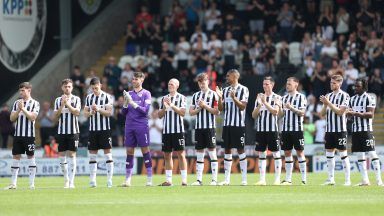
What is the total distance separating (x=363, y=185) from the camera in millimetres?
23672

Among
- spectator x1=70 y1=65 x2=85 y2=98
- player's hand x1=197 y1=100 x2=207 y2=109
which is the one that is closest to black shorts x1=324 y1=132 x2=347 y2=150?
player's hand x1=197 y1=100 x2=207 y2=109

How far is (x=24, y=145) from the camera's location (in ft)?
79.2


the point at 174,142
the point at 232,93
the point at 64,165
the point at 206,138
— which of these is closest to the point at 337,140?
the point at 232,93

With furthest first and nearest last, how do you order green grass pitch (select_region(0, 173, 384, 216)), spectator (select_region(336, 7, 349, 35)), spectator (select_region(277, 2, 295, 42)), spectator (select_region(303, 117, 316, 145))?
spectator (select_region(277, 2, 295, 42)) < spectator (select_region(336, 7, 349, 35)) < spectator (select_region(303, 117, 316, 145)) < green grass pitch (select_region(0, 173, 384, 216))

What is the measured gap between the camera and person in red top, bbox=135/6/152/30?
40.3 m

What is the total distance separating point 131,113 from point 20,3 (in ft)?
51.3

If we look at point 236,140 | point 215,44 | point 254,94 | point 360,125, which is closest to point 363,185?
point 360,125

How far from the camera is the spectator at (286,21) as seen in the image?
1513 inches

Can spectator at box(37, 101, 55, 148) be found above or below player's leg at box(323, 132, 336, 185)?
above

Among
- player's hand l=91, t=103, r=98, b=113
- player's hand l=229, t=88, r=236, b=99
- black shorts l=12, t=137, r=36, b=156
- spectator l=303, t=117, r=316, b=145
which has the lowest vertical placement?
black shorts l=12, t=137, r=36, b=156

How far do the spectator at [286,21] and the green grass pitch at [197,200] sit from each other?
15.1 meters

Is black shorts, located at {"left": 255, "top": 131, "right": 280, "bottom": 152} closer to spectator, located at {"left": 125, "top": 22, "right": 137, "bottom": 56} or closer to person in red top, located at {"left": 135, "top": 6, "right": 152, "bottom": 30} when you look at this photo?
spectator, located at {"left": 125, "top": 22, "right": 137, "bottom": 56}

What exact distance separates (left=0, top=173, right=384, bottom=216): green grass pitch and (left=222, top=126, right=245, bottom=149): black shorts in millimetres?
1288

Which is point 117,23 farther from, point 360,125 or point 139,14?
point 360,125
